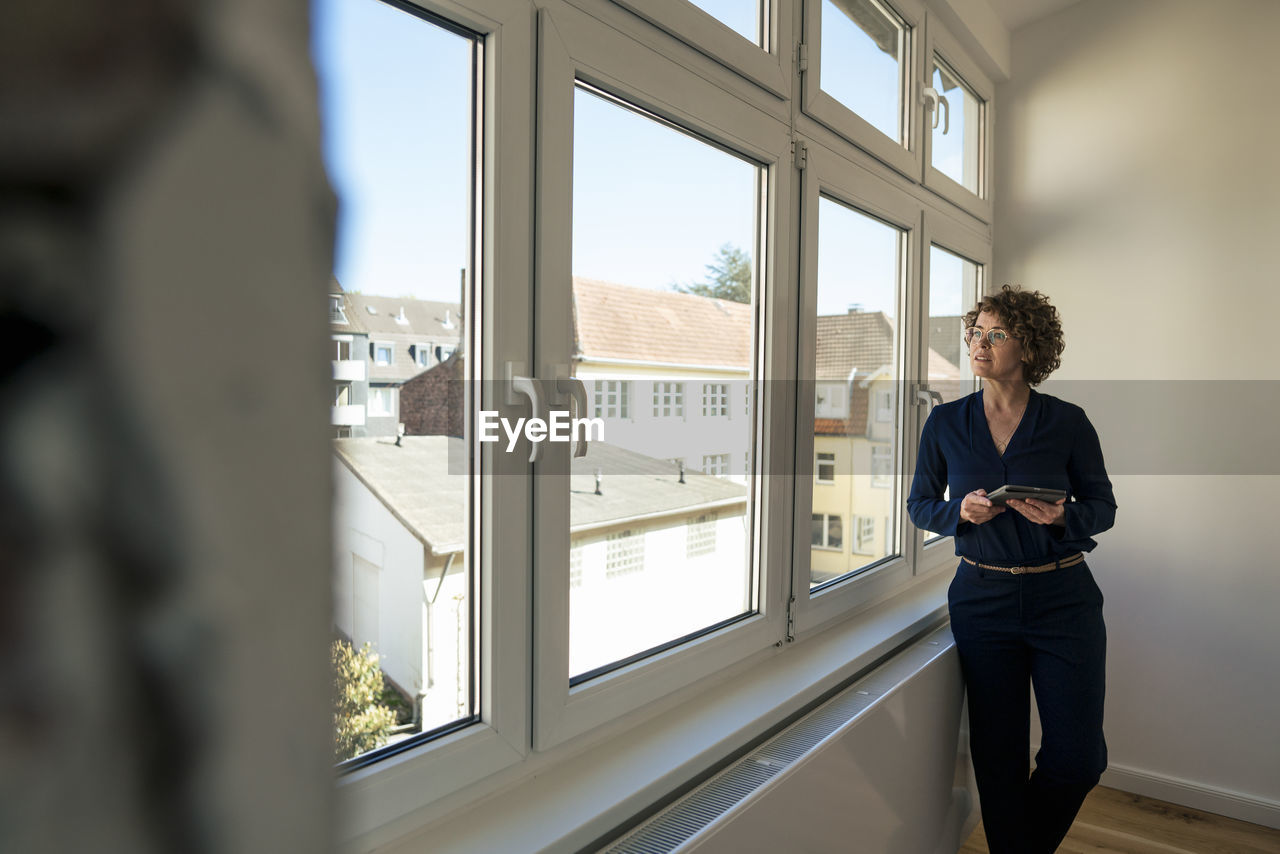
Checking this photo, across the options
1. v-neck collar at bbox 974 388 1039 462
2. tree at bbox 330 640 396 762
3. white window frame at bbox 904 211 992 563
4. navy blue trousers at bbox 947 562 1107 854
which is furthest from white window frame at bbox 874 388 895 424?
Answer: tree at bbox 330 640 396 762

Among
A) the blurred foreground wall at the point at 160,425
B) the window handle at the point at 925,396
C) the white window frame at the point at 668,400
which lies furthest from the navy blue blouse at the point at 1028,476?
the blurred foreground wall at the point at 160,425

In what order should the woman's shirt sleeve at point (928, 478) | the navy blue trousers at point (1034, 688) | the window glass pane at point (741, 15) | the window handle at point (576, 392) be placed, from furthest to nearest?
the woman's shirt sleeve at point (928, 478), the navy blue trousers at point (1034, 688), the window glass pane at point (741, 15), the window handle at point (576, 392)

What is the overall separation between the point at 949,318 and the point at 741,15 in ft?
5.25

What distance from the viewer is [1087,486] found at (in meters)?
2.06

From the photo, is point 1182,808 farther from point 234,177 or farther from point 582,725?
point 234,177

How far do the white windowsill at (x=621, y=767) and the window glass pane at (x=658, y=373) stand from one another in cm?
14

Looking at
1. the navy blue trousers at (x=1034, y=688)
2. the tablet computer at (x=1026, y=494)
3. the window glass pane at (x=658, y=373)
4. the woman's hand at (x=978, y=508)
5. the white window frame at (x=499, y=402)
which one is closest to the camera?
the white window frame at (x=499, y=402)

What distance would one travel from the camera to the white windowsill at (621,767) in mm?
1104

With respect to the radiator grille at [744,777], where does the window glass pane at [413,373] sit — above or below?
above

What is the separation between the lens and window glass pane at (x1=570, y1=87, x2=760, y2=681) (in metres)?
1.36

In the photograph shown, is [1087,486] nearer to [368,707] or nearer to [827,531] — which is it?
[827,531]

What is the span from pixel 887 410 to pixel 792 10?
48.1 inches

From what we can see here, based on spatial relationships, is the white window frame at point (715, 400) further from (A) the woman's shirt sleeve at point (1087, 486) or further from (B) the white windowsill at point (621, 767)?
(A) the woman's shirt sleeve at point (1087, 486)

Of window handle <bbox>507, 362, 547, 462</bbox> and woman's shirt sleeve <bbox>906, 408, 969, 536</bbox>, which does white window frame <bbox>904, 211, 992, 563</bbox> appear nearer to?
woman's shirt sleeve <bbox>906, 408, 969, 536</bbox>
